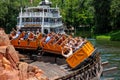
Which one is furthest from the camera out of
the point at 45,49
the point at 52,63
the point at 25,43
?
the point at 25,43

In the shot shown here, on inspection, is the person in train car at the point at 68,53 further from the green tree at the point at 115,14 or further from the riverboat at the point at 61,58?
the green tree at the point at 115,14

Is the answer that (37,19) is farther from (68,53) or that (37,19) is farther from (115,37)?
(115,37)

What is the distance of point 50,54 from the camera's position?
113 ft

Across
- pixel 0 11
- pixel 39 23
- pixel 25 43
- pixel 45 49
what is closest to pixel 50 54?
pixel 45 49

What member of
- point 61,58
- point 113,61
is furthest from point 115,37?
point 61,58

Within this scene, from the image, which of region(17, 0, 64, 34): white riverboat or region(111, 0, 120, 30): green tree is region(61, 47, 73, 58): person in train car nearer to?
region(17, 0, 64, 34): white riverboat

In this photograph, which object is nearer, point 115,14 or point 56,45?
point 56,45

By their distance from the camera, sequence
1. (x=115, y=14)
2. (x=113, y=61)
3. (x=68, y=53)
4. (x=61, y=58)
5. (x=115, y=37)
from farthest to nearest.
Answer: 1. (x=115, y=14)
2. (x=115, y=37)
3. (x=113, y=61)
4. (x=61, y=58)
5. (x=68, y=53)

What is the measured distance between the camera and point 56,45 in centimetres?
3291

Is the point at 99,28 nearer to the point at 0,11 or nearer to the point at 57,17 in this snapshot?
the point at 0,11

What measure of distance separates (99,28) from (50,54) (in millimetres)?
73127

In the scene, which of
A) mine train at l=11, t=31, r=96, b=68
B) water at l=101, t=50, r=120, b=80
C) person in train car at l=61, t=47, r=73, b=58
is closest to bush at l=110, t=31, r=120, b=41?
water at l=101, t=50, r=120, b=80

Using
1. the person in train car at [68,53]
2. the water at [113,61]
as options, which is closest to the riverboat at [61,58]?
the person in train car at [68,53]

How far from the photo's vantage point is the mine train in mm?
29641
